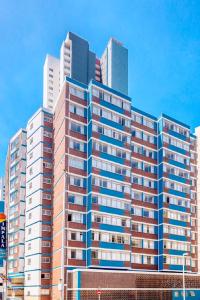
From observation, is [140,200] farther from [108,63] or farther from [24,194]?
[108,63]

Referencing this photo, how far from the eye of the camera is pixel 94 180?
7488 centimetres

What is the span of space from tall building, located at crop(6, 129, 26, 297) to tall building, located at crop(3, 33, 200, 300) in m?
0.22

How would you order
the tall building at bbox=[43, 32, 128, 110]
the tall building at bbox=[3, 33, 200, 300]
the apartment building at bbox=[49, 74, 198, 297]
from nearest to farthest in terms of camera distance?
the tall building at bbox=[3, 33, 200, 300], the apartment building at bbox=[49, 74, 198, 297], the tall building at bbox=[43, 32, 128, 110]

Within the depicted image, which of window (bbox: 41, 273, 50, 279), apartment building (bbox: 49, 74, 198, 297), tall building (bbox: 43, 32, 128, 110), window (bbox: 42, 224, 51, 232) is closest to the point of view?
apartment building (bbox: 49, 74, 198, 297)

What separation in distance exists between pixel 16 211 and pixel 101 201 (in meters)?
26.9

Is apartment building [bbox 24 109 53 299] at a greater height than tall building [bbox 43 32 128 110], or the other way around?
tall building [bbox 43 32 128 110]

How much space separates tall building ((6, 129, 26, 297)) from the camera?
88.1m

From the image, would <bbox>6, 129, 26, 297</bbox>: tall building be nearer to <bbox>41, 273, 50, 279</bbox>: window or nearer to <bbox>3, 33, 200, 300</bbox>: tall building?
<bbox>3, 33, 200, 300</bbox>: tall building

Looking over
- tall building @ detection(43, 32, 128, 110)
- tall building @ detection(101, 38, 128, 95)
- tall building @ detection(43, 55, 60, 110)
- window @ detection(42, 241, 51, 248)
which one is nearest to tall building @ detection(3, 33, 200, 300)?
window @ detection(42, 241, 51, 248)

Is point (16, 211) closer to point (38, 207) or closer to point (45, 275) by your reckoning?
point (38, 207)

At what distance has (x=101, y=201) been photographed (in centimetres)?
7506

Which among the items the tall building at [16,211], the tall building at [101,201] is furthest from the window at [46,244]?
the tall building at [16,211]

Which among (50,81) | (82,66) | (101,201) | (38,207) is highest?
(82,66)

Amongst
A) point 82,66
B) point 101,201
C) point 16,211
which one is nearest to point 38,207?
point 16,211
